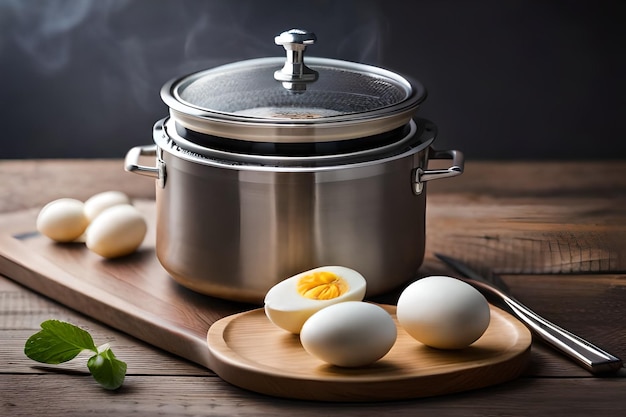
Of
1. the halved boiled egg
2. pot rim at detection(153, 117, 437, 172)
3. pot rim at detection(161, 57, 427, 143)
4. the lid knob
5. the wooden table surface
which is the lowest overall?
the wooden table surface

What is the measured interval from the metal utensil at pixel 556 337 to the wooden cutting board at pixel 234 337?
0.06 metres

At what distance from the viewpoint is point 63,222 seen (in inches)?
74.9

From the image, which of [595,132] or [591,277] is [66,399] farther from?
[595,132]

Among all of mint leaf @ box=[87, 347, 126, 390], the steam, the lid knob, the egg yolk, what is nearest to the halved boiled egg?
the egg yolk

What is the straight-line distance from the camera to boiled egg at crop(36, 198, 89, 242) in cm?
190

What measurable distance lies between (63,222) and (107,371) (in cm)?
60

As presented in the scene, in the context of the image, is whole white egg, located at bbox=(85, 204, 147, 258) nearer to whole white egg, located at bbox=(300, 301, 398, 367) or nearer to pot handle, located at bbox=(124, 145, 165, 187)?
pot handle, located at bbox=(124, 145, 165, 187)

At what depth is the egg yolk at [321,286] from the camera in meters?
1.44

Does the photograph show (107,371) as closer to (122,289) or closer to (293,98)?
(122,289)

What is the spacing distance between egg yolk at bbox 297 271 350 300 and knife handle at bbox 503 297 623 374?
329mm

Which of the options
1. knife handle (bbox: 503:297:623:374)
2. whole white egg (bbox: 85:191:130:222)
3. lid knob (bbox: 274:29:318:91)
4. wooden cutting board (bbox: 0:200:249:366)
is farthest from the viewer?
whole white egg (bbox: 85:191:130:222)

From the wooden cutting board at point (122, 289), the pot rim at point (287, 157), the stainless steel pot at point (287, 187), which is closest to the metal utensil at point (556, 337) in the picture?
the stainless steel pot at point (287, 187)

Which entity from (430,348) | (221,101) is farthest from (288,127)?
(430,348)

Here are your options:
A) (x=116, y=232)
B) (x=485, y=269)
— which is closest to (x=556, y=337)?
(x=485, y=269)
